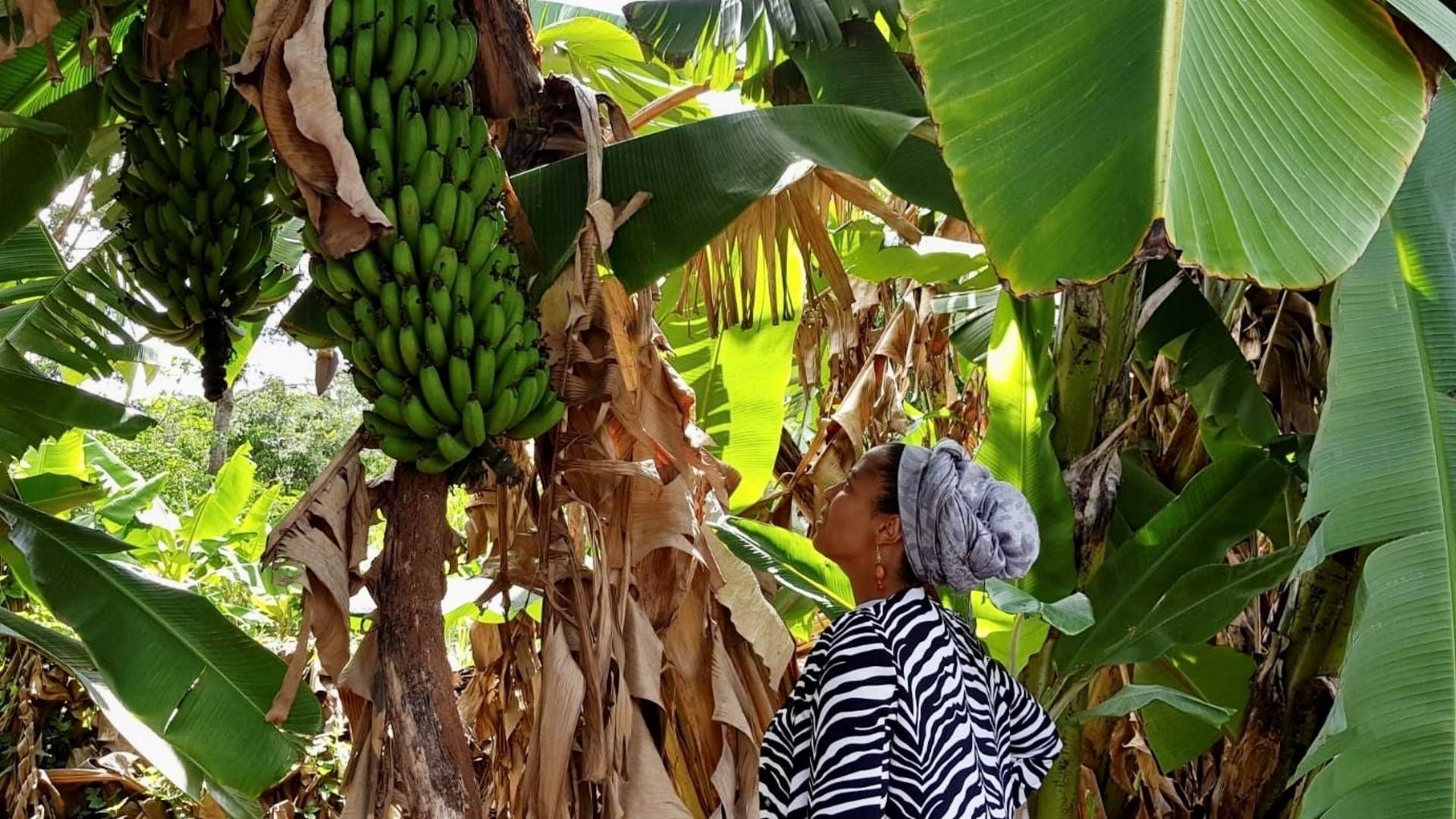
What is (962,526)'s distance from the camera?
1.33m

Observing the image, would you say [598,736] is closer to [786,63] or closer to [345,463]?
[345,463]

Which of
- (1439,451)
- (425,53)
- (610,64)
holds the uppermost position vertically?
(610,64)

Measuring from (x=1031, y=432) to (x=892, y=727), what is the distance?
0.60 metres

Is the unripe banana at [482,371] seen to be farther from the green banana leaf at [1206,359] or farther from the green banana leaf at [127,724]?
the green banana leaf at [1206,359]

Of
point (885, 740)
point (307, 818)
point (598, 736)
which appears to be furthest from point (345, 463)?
point (307, 818)

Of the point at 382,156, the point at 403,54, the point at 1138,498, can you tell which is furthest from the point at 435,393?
the point at 1138,498

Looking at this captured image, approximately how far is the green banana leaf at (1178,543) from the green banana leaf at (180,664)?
1.08 m

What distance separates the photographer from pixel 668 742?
1.75 meters

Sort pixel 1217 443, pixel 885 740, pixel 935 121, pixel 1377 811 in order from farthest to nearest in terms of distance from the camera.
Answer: pixel 1217 443, pixel 885 740, pixel 1377 811, pixel 935 121

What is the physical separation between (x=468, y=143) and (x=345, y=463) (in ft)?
1.19

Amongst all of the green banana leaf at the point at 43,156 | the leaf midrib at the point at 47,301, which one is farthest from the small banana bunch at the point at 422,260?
the leaf midrib at the point at 47,301

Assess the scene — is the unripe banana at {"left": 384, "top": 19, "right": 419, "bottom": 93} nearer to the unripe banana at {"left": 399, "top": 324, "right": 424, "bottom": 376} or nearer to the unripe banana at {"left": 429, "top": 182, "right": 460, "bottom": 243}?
the unripe banana at {"left": 429, "top": 182, "right": 460, "bottom": 243}

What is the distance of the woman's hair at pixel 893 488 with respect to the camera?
140cm

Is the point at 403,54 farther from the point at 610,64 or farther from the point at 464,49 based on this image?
the point at 610,64
